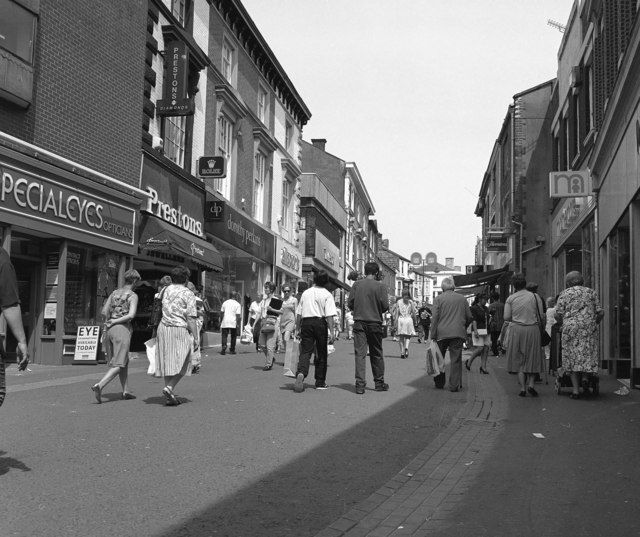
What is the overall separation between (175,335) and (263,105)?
74.3 ft

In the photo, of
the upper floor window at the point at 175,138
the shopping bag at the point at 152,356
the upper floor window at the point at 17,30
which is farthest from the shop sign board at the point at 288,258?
the shopping bag at the point at 152,356

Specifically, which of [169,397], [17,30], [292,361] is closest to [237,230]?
[17,30]

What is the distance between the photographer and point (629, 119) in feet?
39.6

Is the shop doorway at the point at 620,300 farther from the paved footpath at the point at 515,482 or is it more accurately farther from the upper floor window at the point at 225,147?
the upper floor window at the point at 225,147

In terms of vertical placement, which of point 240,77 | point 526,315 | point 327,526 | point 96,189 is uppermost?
point 240,77

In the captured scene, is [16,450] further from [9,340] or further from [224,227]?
[224,227]

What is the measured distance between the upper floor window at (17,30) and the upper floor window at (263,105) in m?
16.2

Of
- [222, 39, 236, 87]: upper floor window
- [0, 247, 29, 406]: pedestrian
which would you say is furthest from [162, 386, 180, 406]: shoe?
[222, 39, 236, 87]: upper floor window

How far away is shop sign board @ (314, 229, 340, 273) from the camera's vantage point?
142 feet

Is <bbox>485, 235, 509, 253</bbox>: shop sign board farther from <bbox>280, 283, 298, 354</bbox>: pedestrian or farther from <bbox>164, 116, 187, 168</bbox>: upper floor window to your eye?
<bbox>280, 283, 298, 354</bbox>: pedestrian

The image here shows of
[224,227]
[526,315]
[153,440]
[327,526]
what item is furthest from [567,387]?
[224,227]

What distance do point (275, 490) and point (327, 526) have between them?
0.85 metres

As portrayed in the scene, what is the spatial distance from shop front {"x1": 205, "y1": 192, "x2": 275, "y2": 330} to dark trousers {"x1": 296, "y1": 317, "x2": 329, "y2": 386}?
12841 millimetres

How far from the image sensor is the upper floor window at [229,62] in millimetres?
25297
